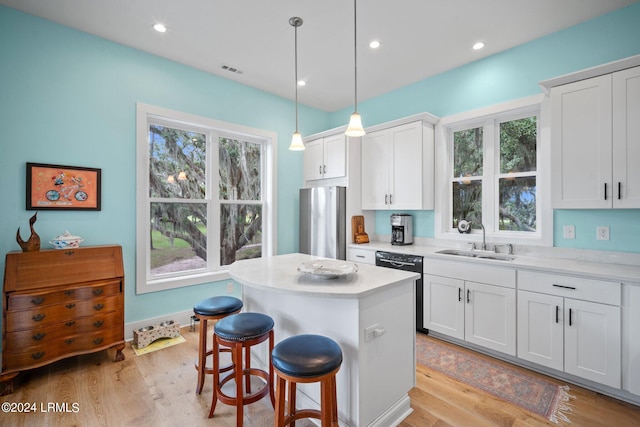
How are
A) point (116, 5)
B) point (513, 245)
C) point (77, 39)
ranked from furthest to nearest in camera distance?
point (513, 245)
point (77, 39)
point (116, 5)

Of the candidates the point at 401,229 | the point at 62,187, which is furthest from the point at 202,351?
the point at 401,229

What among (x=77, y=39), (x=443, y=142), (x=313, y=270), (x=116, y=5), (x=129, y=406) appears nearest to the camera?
(x=313, y=270)

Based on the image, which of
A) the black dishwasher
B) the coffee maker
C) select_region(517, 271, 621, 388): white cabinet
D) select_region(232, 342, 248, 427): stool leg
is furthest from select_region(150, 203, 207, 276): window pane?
select_region(517, 271, 621, 388): white cabinet

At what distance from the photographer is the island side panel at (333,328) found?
1.63 meters

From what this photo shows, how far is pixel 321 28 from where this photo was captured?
2707 mm

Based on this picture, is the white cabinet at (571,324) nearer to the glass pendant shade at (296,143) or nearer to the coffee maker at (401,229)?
the coffee maker at (401,229)

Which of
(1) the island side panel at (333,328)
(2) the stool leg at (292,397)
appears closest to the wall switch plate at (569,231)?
(1) the island side panel at (333,328)

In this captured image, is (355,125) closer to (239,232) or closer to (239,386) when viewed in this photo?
(239,386)

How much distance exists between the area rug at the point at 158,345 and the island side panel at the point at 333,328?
4.88ft

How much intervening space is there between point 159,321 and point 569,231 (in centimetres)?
427

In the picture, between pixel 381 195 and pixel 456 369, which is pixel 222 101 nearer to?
pixel 381 195

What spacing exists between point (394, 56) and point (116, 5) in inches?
104

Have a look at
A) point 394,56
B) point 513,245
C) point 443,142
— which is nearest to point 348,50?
point 394,56

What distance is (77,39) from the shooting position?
2.75 m
